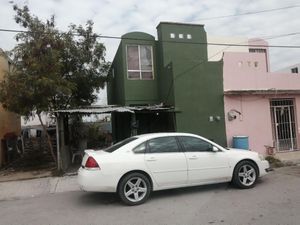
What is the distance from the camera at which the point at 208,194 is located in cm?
762

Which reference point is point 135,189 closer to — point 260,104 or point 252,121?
point 252,121

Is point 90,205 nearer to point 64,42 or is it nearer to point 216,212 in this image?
point 216,212

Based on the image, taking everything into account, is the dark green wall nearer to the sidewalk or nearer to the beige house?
the sidewalk

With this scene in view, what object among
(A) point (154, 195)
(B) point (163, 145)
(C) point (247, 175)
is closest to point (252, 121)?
(C) point (247, 175)

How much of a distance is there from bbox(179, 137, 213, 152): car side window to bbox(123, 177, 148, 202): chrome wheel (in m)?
1.38

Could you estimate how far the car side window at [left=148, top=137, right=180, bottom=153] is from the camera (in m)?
7.56

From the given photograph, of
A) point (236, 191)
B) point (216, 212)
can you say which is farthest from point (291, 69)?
point (216, 212)

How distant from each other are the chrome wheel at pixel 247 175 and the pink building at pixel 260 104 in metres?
5.36

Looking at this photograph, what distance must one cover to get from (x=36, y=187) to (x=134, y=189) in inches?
160

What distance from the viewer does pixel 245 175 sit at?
8.05m

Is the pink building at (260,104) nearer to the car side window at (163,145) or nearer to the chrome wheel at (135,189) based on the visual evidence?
the car side window at (163,145)

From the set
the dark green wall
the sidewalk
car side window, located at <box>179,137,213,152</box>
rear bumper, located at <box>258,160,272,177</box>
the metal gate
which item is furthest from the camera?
the metal gate

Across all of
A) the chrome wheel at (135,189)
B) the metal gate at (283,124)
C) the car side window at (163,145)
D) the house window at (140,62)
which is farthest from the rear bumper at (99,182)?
the metal gate at (283,124)

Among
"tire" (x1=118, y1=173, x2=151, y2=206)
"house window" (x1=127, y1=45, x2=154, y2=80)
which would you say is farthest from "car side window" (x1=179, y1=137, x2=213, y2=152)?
"house window" (x1=127, y1=45, x2=154, y2=80)
